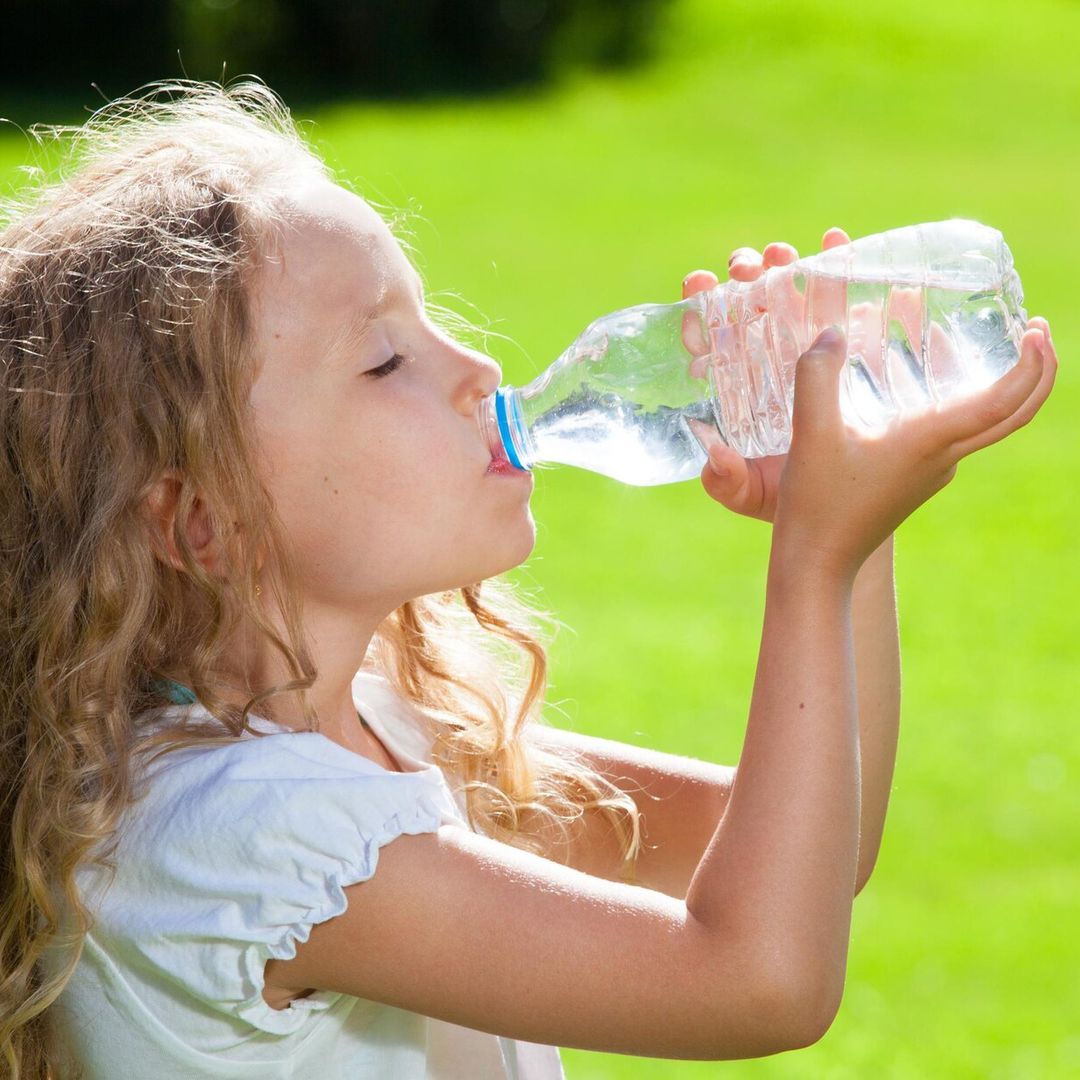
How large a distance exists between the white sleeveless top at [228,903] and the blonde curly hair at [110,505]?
41 millimetres

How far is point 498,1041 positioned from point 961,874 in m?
3.45

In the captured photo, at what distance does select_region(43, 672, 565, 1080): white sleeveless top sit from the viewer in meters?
1.71

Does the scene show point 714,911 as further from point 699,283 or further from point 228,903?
point 699,283

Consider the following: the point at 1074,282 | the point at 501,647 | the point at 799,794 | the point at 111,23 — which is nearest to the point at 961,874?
the point at 501,647

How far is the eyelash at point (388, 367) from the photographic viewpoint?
1.94 metres

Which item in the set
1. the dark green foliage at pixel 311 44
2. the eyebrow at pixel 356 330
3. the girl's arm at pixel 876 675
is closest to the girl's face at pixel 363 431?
the eyebrow at pixel 356 330

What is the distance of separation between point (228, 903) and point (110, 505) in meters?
0.46

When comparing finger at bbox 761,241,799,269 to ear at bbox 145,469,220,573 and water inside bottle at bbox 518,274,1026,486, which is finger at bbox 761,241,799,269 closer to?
water inside bottle at bbox 518,274,1026,486

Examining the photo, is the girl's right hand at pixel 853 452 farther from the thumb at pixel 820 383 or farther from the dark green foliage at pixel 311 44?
the dark green foliage at pixel 311 44

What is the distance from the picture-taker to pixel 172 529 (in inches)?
77.5

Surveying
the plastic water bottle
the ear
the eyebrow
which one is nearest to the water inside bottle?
the plastic water bottle

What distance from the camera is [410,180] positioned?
637 inches

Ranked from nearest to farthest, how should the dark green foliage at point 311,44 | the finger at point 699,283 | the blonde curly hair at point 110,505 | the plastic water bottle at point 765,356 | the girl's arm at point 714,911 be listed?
the girl's arm at point 714,911
the blonde curly hair at point 110,505
the plastic water bottle at point 765,356
the finger at point 699,283
the dark green foliage at point 311,44

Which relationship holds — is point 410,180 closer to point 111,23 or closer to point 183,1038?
point 111,23
